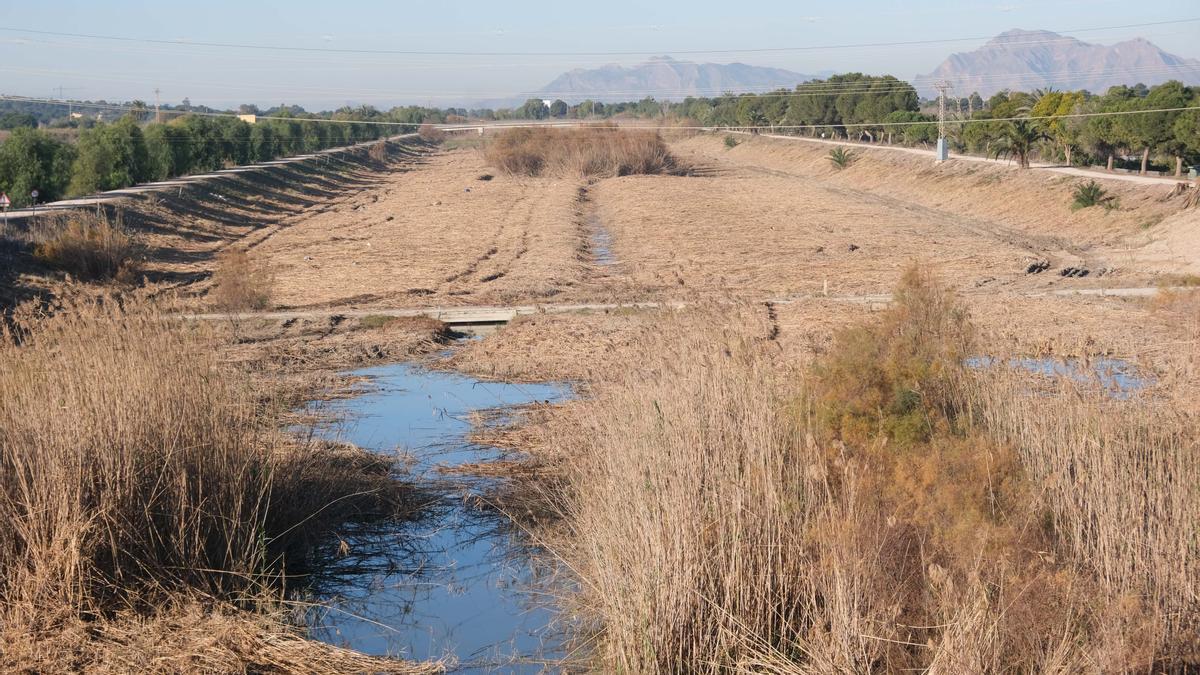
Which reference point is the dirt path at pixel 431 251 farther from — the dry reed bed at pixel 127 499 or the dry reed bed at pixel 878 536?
the dry reed bed at pixel 878 536

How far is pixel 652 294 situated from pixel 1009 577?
17.4m

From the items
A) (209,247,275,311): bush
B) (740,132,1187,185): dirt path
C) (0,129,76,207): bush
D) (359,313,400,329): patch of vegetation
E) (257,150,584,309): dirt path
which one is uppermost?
(0,129,76,207): bush

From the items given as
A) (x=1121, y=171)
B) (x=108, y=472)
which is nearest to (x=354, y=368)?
(x=108, y=472)

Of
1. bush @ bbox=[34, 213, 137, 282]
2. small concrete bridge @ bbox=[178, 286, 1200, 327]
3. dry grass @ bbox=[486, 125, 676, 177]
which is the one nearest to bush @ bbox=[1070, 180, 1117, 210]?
small concrete bridge @ bbox=[178, 286, 1200, 327]

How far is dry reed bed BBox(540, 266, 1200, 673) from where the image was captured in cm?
644

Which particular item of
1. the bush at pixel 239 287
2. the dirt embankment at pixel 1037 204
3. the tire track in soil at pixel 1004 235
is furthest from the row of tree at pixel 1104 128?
the bush at pixel 239 287

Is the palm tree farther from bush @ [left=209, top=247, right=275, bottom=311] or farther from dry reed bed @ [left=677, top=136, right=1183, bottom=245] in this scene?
bush @ [left=209, top=247, right=275, bottom=311]

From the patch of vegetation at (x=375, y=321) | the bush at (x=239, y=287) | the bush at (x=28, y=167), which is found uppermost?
the bush at (x=28, y=167)

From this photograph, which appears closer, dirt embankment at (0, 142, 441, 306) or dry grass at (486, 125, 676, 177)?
dirt embankment at (0, 142, 441, 306)

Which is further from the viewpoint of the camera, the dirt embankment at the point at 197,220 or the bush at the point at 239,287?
the dirt embankment at the point at 197,220

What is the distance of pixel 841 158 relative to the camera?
65.3 m

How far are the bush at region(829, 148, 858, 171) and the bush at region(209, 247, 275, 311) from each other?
151ft

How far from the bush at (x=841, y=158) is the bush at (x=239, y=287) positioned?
46.2 m

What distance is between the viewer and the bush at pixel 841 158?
65125 millimetres
